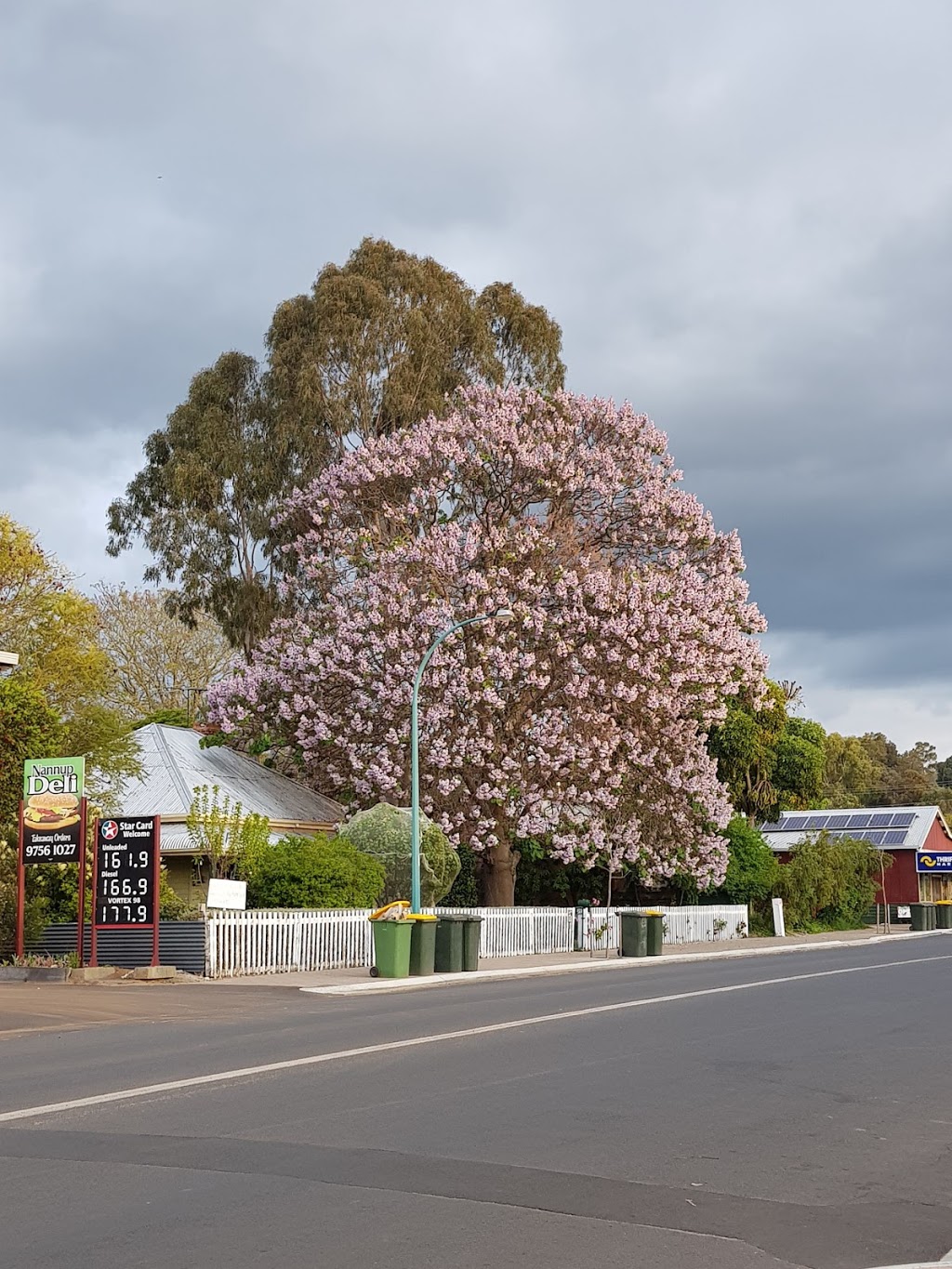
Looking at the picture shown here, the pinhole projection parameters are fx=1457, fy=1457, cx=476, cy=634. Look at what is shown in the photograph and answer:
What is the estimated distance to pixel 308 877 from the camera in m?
28.8

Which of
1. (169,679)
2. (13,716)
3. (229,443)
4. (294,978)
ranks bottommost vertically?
(294,978)

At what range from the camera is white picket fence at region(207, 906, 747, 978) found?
989 inches

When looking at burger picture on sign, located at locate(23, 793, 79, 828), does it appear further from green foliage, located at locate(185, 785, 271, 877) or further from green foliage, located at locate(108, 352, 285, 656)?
green foliage, located at locate(108, 352, 285, 656)

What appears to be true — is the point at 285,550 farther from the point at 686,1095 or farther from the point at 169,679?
the point at 686,1095

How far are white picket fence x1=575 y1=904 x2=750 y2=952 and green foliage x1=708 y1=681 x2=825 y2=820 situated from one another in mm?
5505

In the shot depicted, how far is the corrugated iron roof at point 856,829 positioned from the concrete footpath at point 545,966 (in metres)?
24.1

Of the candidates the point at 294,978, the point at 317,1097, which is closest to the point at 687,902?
the point at 294,978

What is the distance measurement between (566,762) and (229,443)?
683 inches

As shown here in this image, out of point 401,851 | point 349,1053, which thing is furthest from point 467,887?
point 349,1053

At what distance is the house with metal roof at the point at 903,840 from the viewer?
69.5 m

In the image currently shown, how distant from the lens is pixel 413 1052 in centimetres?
1333

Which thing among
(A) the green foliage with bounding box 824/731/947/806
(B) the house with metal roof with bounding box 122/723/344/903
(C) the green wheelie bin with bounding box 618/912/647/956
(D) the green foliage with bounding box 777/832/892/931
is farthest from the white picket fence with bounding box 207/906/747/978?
(A) the green foliage with bounding box 824/731/947/806

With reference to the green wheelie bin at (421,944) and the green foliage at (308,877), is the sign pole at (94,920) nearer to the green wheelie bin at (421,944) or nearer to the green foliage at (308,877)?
the green foliage at (308,877)

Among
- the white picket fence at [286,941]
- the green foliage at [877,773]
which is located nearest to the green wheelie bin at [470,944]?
the white picket fence at [286,941]
